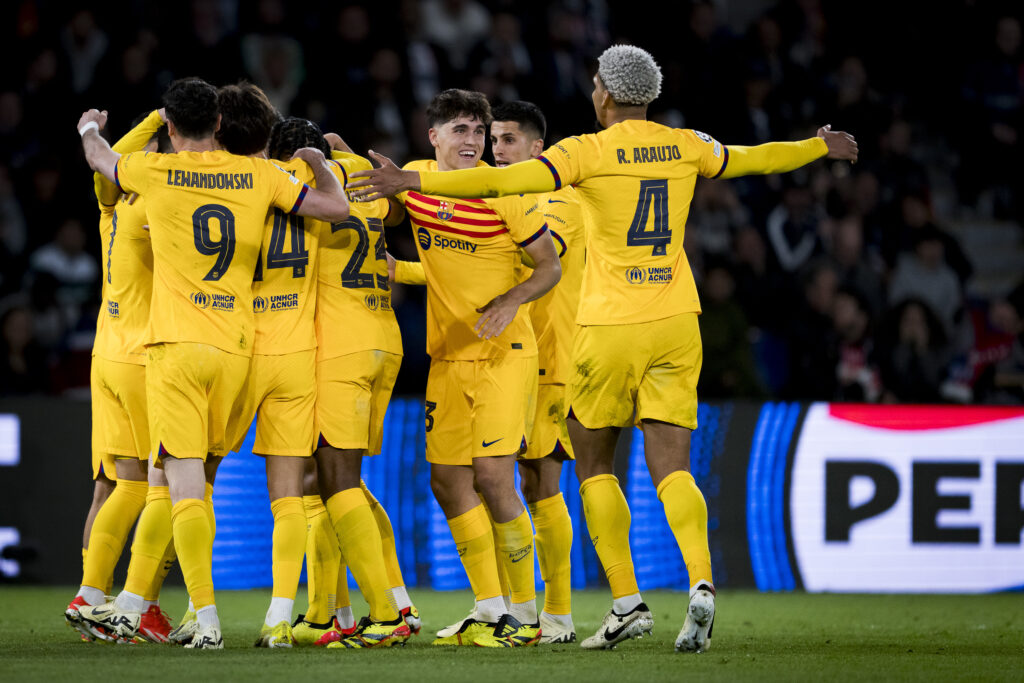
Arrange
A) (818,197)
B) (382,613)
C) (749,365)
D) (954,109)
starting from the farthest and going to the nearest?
(954,109), (818,197), (749,365), (382,613)

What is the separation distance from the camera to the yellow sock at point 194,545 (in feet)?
20.4

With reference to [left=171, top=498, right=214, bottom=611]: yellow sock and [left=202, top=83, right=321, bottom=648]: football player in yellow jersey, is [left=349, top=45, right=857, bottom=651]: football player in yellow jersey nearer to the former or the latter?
[left=202, top=83, right=321, bottom=648]: football player in yellow jersey

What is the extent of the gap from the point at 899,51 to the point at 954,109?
97 centimetres

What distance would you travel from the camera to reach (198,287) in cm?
641

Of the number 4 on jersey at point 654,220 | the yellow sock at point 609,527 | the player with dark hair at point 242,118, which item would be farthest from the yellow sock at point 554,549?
the player with dark hair at point 242,118

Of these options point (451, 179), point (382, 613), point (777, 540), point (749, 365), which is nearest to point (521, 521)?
point (382, 613)

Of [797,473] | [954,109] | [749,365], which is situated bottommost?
[797,473]

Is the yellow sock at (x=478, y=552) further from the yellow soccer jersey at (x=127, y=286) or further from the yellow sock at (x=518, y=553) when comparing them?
the yellow soccer jersey at (x=127, y=286)

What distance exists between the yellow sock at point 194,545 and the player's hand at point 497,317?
1505 millimetres

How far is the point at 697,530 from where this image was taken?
627cm

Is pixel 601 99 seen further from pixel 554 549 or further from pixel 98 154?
pixel 98 154

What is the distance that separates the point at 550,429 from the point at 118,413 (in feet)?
7.27

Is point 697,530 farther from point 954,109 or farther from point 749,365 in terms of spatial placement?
point 954,109

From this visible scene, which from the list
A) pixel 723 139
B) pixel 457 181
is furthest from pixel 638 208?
pixel 723 139
